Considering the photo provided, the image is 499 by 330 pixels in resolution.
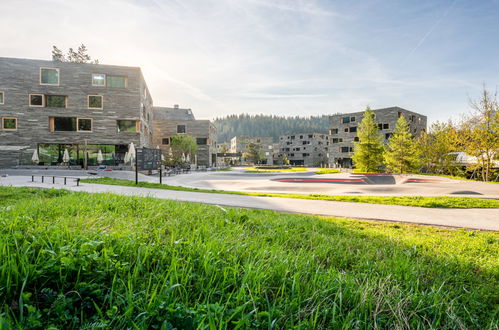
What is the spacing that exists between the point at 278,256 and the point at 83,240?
2272mm

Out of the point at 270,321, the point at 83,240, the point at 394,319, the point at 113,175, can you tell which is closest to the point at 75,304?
the point at 83,240

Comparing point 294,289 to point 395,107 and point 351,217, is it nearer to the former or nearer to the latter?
point 351,217

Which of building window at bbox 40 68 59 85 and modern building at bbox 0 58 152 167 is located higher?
building window at bbox 40 68 59 85

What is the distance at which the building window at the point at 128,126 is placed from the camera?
3169 cm

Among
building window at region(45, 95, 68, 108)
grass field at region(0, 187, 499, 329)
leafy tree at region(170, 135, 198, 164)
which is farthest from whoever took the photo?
leafy tree at region(170, 135, 198, 164)

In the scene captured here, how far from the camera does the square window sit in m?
30.8

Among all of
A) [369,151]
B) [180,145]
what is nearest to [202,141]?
[180,145]

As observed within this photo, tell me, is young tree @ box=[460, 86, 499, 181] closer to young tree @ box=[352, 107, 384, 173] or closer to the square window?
young tree @ box=[352, 107, 384, 173]

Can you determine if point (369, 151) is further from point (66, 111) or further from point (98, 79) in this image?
point (66, 111)

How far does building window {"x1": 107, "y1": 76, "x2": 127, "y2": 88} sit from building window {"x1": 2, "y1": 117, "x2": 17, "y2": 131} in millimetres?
12331

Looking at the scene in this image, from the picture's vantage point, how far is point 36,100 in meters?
30.1

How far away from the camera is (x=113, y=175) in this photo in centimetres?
2322

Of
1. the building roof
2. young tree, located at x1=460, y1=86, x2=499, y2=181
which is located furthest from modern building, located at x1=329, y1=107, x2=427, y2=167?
the building roof

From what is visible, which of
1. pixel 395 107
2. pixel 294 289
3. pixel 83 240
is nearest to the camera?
pixel 294 289
